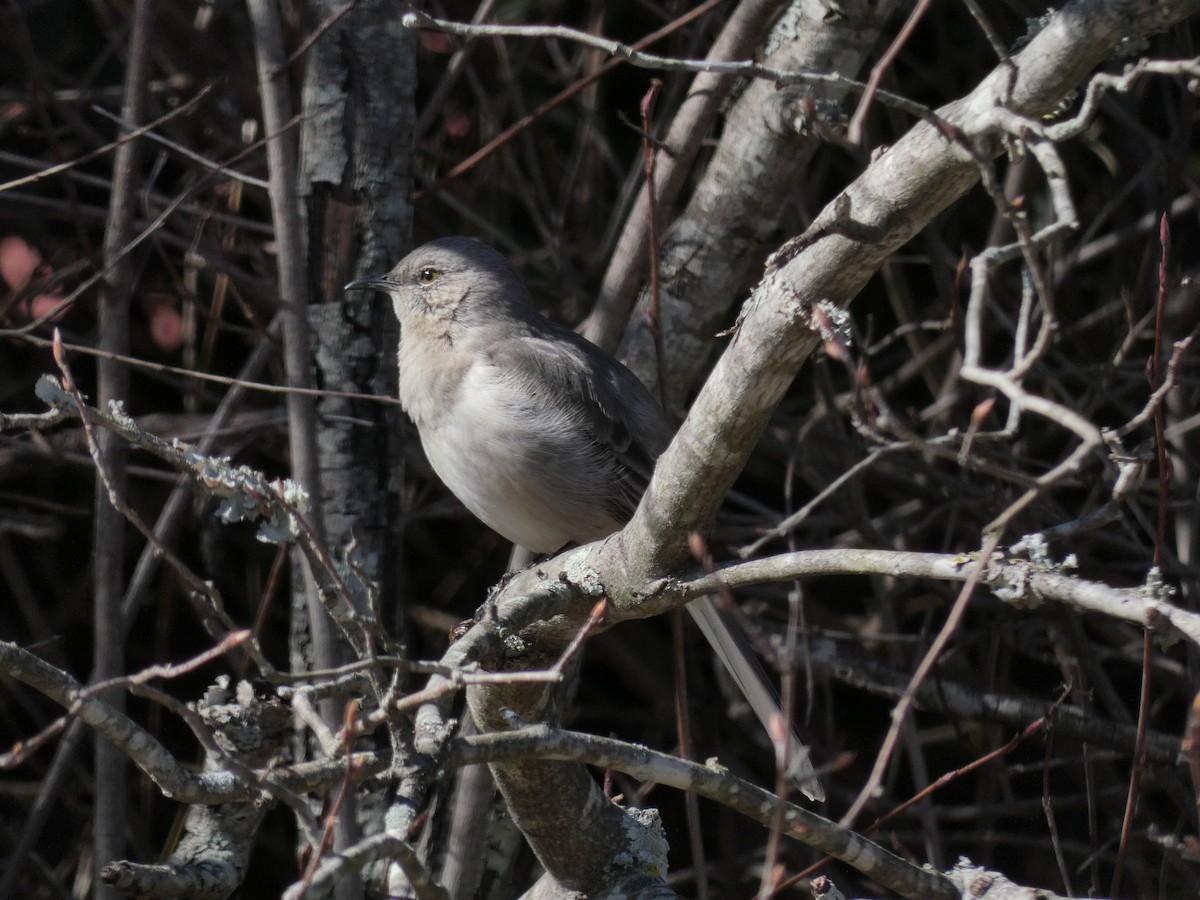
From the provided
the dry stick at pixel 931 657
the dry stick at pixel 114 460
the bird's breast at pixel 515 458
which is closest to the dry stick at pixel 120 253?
the dry stick at pixel 114 460

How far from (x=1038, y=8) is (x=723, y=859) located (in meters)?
3.45

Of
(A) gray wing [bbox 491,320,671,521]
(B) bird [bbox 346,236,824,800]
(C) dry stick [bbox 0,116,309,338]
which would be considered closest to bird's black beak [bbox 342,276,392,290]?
(B) bird [bbox 346,236,824,800]

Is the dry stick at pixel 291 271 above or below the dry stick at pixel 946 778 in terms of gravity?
above

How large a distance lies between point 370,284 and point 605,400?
809 mm

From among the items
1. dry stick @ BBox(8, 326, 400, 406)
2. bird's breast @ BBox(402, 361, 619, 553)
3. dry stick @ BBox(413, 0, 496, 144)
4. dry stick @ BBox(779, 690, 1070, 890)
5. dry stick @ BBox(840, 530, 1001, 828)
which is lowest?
dry stick @ BBox(779, 690, 1070, 890)

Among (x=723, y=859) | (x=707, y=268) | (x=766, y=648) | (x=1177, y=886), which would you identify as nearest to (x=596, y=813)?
(x=766, y=648)

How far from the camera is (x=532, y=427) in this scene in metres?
3.79

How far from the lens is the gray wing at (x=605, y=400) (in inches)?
150

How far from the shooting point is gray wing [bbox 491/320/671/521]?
3.82m

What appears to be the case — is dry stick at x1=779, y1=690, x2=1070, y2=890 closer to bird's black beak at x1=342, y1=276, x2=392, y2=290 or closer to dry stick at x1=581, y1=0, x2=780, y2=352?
dry stick at x1=581, y1=0, x2=780, y2=352

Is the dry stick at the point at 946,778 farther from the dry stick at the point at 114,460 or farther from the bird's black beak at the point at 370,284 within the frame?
the bird's black beak at the point at 370,284

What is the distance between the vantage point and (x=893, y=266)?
17.1 ft

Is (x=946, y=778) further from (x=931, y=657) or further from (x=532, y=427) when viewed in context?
(x=532, y=427)

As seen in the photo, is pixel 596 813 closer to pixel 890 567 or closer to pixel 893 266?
pixel 890 567
